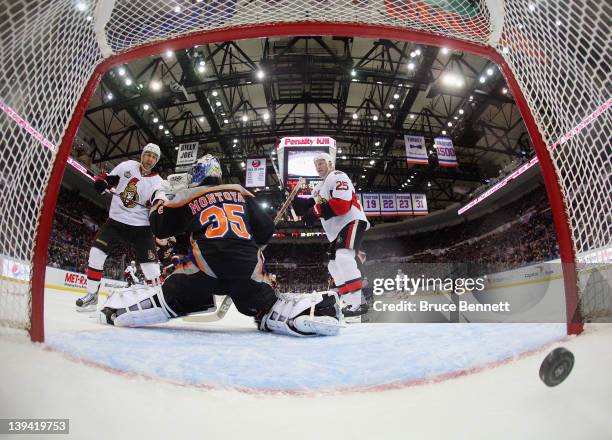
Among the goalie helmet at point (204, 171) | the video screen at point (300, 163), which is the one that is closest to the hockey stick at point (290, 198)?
the goalie helmet at point (204, 171)

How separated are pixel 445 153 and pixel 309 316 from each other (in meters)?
10.4

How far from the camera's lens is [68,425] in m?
0.62

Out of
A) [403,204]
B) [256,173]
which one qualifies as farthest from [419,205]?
[256,173]

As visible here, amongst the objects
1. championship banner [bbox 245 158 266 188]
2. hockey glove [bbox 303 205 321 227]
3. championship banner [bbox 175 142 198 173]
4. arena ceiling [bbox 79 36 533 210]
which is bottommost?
hockey glove [bbox 303 205 321 227]

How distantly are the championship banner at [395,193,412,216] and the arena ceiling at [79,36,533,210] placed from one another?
1660mm

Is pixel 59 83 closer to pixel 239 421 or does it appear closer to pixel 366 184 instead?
pixel 239 421

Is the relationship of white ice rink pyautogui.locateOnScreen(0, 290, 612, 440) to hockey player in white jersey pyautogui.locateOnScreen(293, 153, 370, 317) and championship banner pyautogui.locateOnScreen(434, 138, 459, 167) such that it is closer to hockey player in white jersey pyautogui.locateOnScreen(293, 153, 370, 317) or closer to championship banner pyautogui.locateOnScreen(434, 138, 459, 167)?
hockey player in white jersey pyautogui.locateOnScreen(293, 153, 370, 317)

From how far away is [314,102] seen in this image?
11.1 m

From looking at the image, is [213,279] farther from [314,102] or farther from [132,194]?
[314,102]

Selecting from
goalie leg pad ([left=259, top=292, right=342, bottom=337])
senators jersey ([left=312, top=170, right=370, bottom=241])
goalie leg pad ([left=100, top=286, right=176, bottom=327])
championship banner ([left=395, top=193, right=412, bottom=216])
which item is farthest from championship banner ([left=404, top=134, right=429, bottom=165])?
goalie leg pad ([left=100, top=286, right=176, bottom=327])

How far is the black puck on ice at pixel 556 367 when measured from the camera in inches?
28.9

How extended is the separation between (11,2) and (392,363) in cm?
180

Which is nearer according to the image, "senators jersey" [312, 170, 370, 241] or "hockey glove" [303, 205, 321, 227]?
"senators jersey" [312, 170, 370, 241]

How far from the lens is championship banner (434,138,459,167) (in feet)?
35.3
